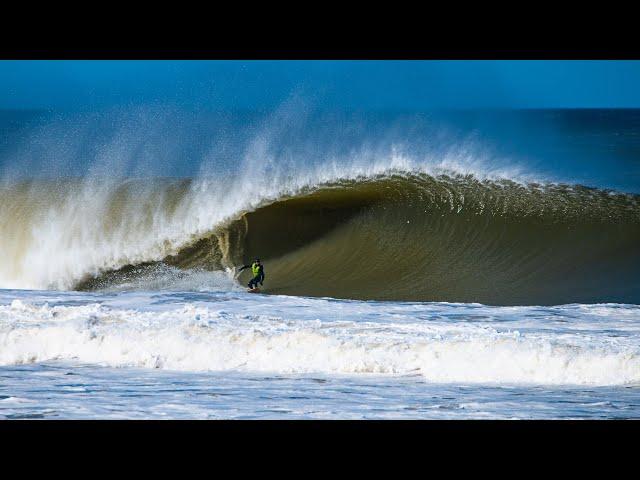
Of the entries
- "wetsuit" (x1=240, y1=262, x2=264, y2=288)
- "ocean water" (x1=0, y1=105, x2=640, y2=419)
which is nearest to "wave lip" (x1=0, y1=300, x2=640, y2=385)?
"ocean water" (x1=0, y1=105, x2=640, y2=419)

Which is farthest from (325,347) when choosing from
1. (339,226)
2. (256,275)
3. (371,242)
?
(339,226)

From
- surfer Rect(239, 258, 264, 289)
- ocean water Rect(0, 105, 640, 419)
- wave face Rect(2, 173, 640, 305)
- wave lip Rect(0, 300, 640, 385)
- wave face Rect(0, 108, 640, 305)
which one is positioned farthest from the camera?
wave face Rect(0, 108, 640, 305)

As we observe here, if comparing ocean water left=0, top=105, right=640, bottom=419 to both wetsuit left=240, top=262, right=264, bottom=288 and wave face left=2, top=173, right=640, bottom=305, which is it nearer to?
wave face left=2, top=173, right=640, bottom=305

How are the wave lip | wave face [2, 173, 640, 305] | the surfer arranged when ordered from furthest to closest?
wave face [2, 173, 640, 305], the surfer, the wave lip

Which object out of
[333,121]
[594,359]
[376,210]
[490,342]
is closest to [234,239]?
[376,210]

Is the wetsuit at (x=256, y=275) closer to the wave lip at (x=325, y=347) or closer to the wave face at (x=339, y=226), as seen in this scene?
the wave face at (x=339, y=226)
